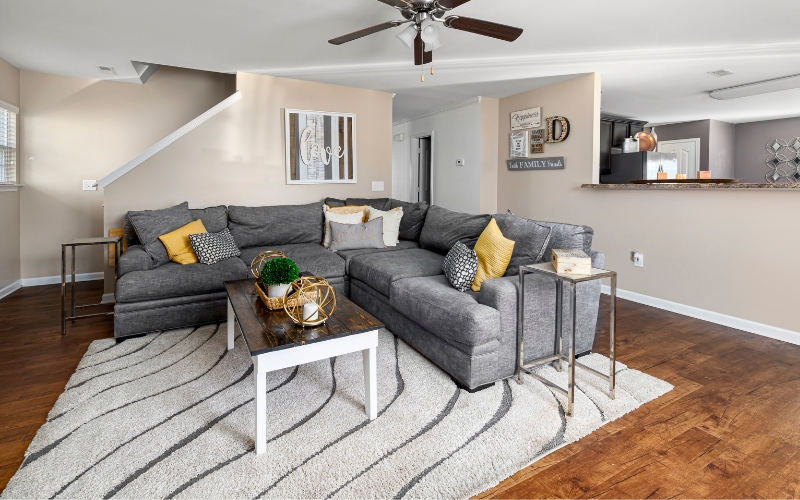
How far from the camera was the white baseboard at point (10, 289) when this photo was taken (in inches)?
167

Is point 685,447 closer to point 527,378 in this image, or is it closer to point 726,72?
point 527,378

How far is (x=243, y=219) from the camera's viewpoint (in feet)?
13.5

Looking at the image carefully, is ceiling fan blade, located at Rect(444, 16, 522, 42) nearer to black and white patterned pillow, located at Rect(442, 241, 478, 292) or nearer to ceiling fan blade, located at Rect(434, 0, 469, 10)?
ceiling fan blade, located at Rect(434, 0, 469, 10)

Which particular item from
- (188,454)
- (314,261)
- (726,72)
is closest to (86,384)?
(188,454)

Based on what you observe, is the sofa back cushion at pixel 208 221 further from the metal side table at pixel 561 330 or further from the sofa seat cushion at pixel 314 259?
the metal side table at pixel 561 330

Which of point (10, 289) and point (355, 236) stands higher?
point (355, 236)

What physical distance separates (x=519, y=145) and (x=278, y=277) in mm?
4216

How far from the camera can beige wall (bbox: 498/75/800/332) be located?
3.12m

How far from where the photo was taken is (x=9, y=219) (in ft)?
14.5

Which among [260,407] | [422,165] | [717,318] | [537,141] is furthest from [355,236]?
[422,165]

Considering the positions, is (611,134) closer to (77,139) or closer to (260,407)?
(260,407)

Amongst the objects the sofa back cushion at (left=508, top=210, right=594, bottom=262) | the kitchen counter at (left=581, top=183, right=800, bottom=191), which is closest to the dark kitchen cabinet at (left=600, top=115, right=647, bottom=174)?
the kitchen counter at (left=581, top=183, right=800, bottom=191)

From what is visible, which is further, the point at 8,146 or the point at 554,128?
the point at 554,128

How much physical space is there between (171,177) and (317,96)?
178 cm
